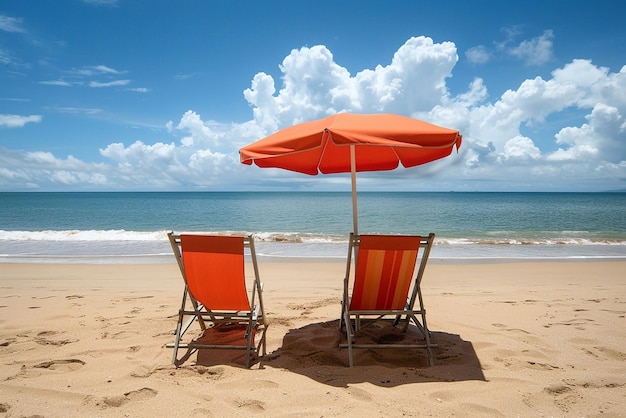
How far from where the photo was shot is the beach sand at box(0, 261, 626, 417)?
263cm

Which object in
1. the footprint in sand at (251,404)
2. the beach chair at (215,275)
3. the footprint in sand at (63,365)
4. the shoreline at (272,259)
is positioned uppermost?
the beach chair at (215,275)

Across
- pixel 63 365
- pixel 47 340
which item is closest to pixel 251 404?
pixel 63 365

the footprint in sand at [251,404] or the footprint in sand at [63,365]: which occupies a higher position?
the footprint in sand at [251,404]

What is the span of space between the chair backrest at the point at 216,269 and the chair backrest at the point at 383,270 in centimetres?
105

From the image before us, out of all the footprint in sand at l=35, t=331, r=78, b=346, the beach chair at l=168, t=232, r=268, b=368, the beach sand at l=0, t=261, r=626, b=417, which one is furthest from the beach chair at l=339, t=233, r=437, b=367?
the footprint in sand at l=35, t=331, r=78, b=346

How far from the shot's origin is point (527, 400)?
8.80ft

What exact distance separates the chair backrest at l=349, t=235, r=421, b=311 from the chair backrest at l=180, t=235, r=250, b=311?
1.05 m

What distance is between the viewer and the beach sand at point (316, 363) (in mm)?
2629

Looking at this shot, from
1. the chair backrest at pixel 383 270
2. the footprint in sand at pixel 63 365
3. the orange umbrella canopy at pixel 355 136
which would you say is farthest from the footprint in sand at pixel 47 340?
the chair backrest at pixel 383 270

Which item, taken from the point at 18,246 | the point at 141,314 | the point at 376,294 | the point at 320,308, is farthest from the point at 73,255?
the point at 376,294

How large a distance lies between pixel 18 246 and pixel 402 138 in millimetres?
15491

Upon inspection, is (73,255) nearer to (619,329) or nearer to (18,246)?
(18,246)

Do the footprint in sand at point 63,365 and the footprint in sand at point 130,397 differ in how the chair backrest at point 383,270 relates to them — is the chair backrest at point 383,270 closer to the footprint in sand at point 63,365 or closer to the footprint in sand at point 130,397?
the footprint in sand at point 130,397

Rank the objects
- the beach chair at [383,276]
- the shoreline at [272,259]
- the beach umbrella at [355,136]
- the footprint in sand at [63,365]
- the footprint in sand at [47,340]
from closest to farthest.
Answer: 1. the beach umbrella at [355,136]
2. the footprint in sand at [63,365]
3. the beach chair at [383,276]
4. the footprint in sand at [47,340]
5. the shoreline at [272,259]
